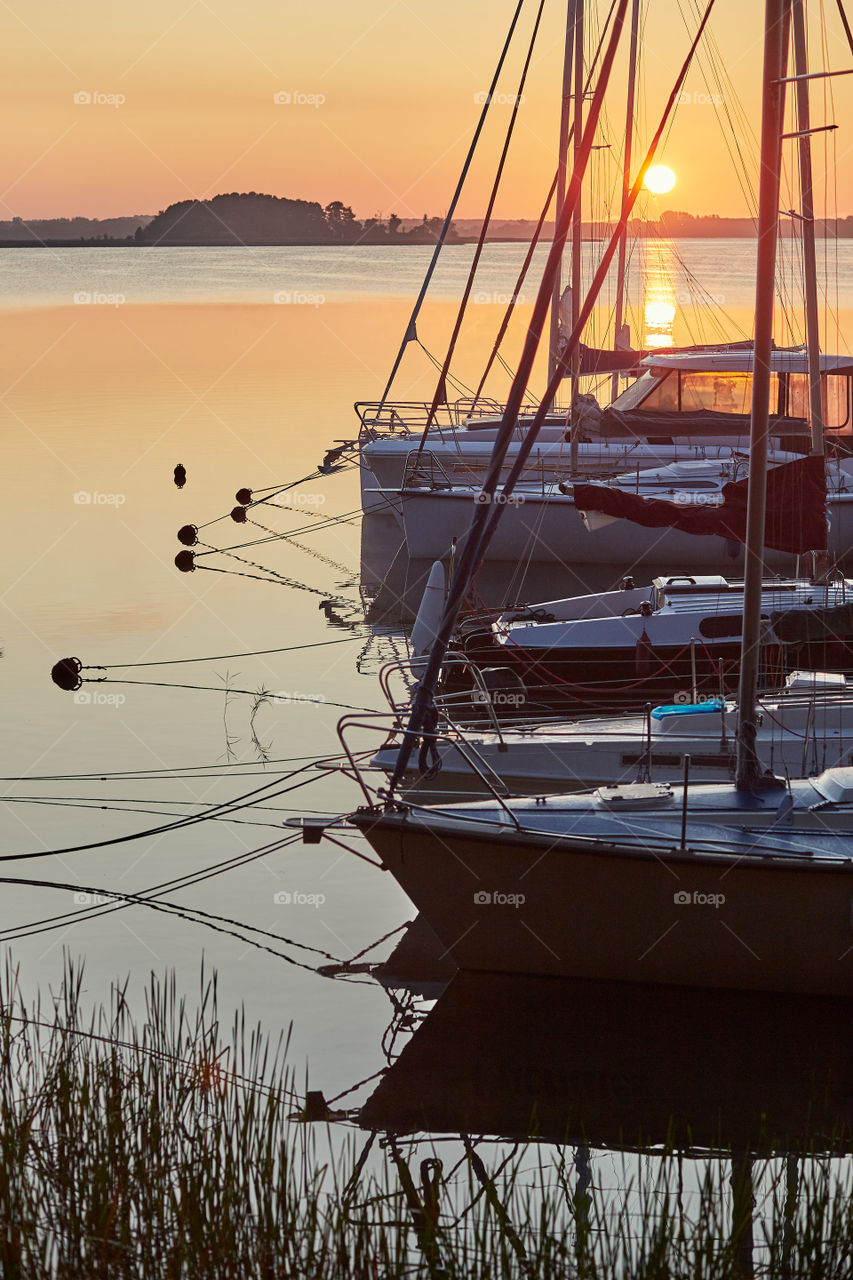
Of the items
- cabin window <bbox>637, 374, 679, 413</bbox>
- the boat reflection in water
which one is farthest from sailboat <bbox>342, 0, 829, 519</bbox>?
the boat reflection in water

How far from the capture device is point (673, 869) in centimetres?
820

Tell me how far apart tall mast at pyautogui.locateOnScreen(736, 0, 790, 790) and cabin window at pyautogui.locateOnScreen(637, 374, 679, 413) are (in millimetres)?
14666

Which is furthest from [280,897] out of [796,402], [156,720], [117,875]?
[796,402]

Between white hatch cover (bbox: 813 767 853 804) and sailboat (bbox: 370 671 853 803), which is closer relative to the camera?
white hatch cover (bbox: 813 767 853 804)

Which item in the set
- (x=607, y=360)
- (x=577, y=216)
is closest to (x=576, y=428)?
(x=577, y=216)

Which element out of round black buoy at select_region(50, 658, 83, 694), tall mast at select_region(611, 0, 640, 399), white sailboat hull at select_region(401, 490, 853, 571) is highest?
tall mast at select_region(611, 0, 640, 399)

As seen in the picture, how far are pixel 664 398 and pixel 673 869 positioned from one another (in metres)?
16.6

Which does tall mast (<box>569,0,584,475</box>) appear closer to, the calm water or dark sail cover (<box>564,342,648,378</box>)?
the calm water

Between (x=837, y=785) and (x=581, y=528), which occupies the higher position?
(x=581, y=528)

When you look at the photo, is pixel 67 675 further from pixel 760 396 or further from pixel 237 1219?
pixel 237 1219

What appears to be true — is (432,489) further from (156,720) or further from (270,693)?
(156,720)

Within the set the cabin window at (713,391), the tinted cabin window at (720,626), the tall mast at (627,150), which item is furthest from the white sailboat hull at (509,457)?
the tinted cabin window at (720,626)

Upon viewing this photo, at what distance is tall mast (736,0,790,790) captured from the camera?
8922 millimetres

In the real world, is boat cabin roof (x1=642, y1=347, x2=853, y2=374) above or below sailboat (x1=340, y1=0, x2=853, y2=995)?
above
